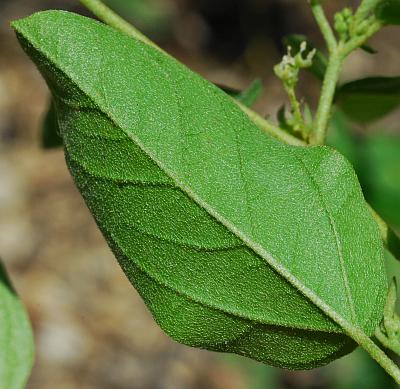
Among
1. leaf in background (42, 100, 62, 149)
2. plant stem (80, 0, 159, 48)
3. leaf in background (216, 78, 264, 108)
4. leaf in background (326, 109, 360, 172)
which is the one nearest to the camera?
plant stem (80, 0, 159, 48)

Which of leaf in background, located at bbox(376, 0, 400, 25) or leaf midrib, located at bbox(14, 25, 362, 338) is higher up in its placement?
leaf in background, located at bbox(376, 0, 400, 25)

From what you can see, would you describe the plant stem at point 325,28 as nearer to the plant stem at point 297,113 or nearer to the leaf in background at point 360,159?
the plant stem at point 297,113

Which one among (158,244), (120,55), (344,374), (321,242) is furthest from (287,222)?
(344,374)

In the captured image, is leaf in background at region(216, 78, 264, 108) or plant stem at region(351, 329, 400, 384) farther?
leaf in background at region(216, 78, 264, 108)

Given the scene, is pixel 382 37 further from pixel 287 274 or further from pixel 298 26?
pixel 287 274

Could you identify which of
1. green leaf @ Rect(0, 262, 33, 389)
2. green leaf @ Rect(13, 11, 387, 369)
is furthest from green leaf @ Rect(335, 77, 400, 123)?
green leaf @ Rect(0, 262, 33, 389)

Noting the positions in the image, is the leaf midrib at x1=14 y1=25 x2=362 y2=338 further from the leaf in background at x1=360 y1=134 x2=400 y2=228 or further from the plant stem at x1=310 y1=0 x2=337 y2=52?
the leaf in background at x1=360 y1=134 x2=400 y2=228

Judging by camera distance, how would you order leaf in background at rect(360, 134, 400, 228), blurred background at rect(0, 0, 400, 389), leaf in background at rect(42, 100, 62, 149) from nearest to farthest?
leaf in background at rect(42, 100, 62, 149)
leaf in background at rect(360, 134, 400, 228)
blurred background at rect(0, 0, 400, 389)
